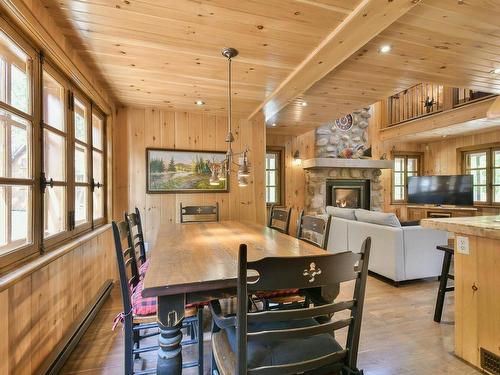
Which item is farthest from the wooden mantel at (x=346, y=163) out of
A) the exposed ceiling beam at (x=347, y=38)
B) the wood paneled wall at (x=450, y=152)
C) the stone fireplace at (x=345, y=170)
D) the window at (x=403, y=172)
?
the exposed ceiling beam at (x=347, y=38)

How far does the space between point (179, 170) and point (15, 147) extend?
2.24 meters

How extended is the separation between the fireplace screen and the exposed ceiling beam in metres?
4.30

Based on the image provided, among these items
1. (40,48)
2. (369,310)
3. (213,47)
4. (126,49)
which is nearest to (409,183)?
(369,310)

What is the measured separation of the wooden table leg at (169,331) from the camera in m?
1.15

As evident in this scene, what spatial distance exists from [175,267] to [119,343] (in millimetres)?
1247

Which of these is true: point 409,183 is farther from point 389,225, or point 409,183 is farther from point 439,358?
point 439,358

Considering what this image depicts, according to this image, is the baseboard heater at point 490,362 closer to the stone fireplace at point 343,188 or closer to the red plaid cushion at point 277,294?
the red plaid cushion at point 277,294

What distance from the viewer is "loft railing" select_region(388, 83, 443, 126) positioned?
5.80 meters

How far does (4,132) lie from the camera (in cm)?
143

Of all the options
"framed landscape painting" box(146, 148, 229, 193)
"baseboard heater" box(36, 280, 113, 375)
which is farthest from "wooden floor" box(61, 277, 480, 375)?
"framed landscape painting" box(146, 148, 229, 193)

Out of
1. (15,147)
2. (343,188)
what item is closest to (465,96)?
(343,188)

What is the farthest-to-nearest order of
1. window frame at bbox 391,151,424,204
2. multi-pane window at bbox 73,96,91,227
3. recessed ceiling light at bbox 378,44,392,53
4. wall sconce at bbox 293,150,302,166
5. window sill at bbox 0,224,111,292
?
1. window frame at bbox 391,151,424,204
2. wall sconce at bbox 293,150,302,166
3. multi-pane window at bbox 73,96,91,227
4. recessed ceiling light at bbox 378,44,392,53
5. window sill at bbox 0,224,111,292

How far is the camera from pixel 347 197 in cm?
671

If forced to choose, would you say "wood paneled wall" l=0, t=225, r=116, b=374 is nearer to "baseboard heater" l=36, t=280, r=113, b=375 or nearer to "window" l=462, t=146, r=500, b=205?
"baseboard heater" l=36, t=280, r=113, b=375
